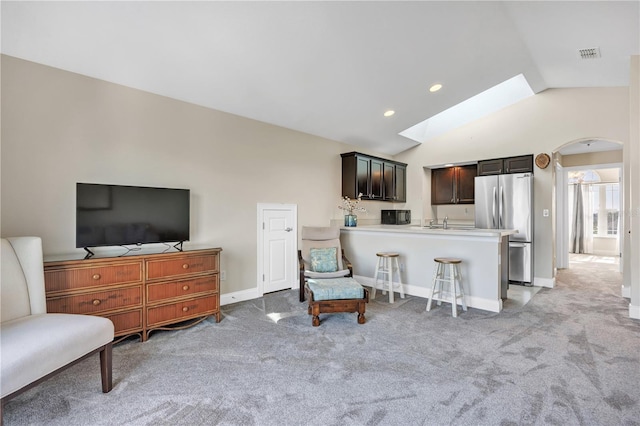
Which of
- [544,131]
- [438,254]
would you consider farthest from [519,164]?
[438,254]

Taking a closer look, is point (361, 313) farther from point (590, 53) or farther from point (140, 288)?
point (590, 53)

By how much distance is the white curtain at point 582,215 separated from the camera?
8.63 meters

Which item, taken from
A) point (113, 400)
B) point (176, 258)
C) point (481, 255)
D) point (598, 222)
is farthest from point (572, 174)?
point (113, 400)

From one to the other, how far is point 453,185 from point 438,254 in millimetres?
2967

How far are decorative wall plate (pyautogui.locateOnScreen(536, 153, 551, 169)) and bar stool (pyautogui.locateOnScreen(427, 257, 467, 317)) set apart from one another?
8.99 ft

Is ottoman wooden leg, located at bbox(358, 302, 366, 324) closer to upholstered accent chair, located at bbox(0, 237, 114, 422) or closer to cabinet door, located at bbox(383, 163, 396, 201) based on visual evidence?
upholstered accent chair, located at bbox(0, 237, 114, 422)

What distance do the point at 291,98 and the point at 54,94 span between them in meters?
2.44

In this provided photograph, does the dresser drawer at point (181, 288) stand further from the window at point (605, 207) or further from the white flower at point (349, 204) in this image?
the window at point (605, 207)

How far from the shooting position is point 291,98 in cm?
399

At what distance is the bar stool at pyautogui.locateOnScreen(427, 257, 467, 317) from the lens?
12.1ft

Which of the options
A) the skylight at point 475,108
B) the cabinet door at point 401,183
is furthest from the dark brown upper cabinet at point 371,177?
the skylight at point 475,108

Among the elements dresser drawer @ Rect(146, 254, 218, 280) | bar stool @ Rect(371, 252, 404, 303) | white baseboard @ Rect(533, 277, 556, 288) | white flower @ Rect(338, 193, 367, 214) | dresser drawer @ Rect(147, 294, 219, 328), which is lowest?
white baseboard @ Rect(533, 277, 556, 288)

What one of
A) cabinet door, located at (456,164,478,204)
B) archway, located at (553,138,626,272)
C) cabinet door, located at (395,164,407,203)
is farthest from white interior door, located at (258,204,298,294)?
archway, located at (553,138,626,272)

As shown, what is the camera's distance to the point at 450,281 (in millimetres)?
3812
